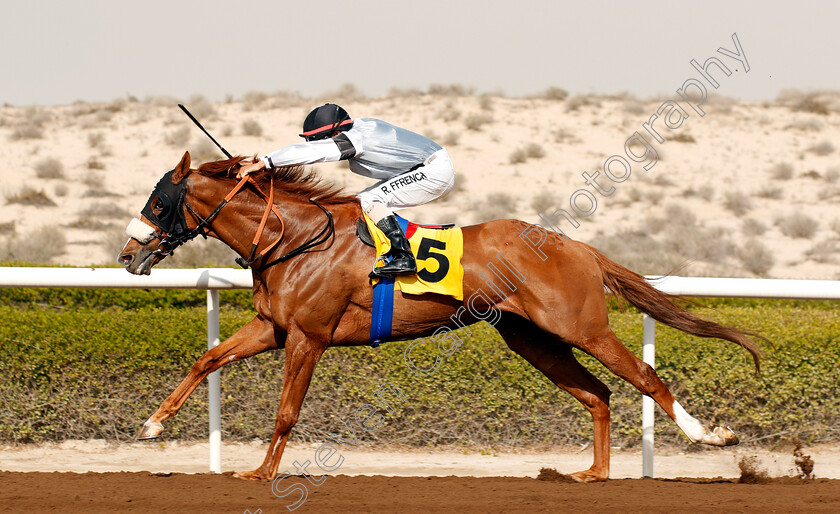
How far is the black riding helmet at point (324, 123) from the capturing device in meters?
4.64

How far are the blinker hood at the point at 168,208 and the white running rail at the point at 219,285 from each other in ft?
2.13

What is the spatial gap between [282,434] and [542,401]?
2.06 m

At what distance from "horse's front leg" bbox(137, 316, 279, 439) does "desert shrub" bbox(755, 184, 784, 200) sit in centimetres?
1789

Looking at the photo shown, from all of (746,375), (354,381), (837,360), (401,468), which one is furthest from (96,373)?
(837,360)

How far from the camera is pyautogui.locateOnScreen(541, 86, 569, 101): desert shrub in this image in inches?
1336

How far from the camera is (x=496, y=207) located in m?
18.6

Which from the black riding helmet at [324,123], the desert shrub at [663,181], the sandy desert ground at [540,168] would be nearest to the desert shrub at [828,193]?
the sandy desert ground at [540,168]

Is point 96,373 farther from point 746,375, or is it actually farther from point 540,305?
point 746,375

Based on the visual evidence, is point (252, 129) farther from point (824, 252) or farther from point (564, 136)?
point (824, 252)

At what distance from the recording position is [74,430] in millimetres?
5754

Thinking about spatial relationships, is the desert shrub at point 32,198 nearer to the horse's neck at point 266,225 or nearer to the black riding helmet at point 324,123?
the horse's neck at point 266,225

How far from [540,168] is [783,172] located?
6131mm

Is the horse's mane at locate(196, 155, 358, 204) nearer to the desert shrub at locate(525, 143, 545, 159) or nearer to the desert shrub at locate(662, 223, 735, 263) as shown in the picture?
the desert shrub at locate(662, 223, 735, 263)

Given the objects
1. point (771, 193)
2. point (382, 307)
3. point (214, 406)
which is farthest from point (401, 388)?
point (771, 193)
